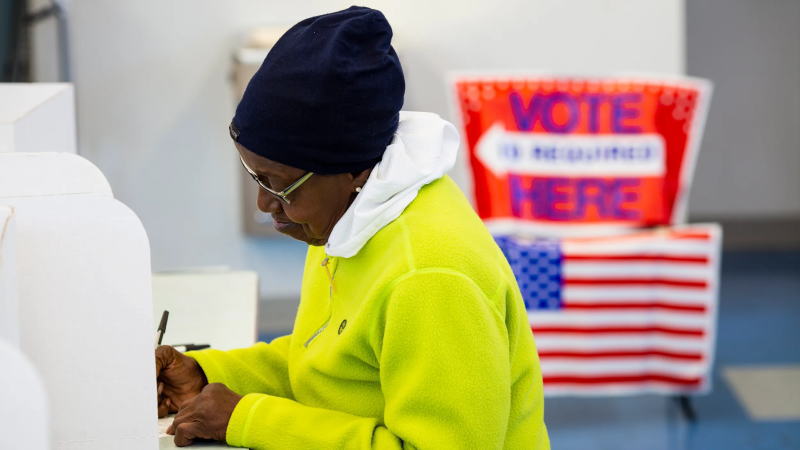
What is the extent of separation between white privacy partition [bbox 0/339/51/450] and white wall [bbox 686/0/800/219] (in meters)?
5.95

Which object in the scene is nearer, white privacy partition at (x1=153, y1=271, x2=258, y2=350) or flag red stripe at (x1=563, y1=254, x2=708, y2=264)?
white privacy partition at (x1=153, y1=271, x2=258, y2=350)

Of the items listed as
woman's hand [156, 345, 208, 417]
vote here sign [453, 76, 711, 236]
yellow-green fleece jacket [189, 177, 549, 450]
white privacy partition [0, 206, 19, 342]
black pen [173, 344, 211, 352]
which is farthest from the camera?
vote here sign [453, 76, 711, 236]

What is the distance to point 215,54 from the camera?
4508 mm

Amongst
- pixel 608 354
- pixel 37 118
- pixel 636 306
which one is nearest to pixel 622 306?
pixel 636 306

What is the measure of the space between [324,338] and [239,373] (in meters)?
0.28

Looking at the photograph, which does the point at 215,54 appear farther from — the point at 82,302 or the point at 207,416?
the point at 82,302

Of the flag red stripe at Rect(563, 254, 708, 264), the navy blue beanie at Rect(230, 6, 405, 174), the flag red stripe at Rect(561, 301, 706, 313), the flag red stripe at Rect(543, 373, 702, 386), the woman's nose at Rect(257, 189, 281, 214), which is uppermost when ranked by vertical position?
the navy blue beanie at Rect(230, 6, 405, 174)

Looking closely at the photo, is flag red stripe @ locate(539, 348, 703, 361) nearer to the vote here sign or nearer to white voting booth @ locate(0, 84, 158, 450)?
the vote here sign

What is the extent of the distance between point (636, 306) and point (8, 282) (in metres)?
2.70

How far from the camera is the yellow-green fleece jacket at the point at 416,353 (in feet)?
3.83

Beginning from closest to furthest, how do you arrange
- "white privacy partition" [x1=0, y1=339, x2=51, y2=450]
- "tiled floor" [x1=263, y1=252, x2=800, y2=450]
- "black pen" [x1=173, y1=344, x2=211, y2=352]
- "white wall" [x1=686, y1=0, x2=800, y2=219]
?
"white privacy partition" [x1=0, y1=339, x2=51, y2=450]
"black pen" [x1=173, y1=344, x2=211, y2=352]
"tiled floor" [x1=263, y1=252, x2=800, y2=450]
"white wall" [x1=686, y1=0, x2=800, y2=219]

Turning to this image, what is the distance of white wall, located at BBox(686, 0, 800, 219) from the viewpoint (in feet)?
20.5

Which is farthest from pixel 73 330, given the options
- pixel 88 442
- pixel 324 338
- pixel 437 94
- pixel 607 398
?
pixel 437 94

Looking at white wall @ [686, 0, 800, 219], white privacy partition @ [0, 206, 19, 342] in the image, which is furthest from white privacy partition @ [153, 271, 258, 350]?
white wall @ [686, 0, 800, 219]
